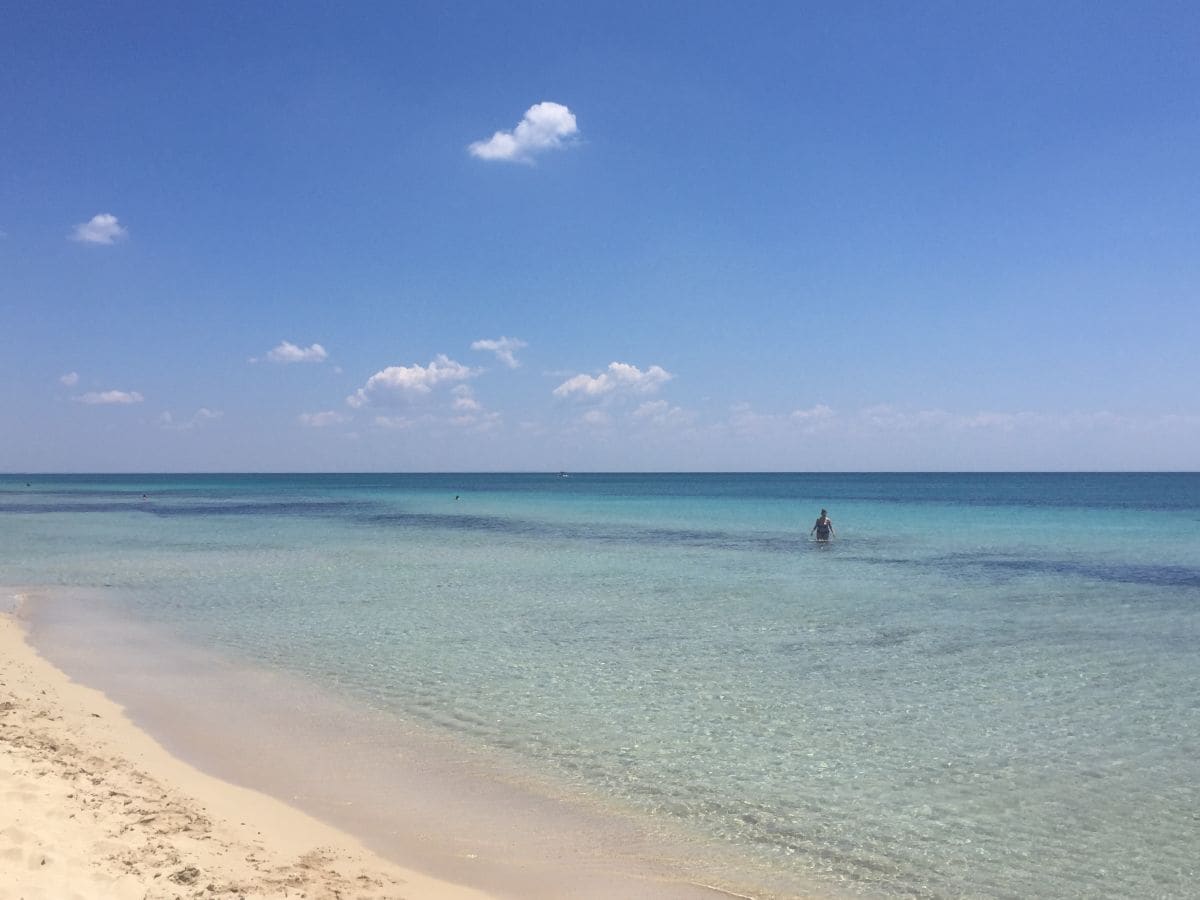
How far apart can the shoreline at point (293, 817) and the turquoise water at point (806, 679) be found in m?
0.89

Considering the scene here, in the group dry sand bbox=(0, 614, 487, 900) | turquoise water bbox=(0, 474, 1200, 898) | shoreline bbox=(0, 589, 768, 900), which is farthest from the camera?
turquoise water bbox=(0, 474, 1200, 898)

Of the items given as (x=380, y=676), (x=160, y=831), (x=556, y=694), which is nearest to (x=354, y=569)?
(x=380, y=676)

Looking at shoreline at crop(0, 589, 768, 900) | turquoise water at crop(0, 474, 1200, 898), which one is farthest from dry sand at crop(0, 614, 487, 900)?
turquoise water at crop(0, 474, 1200, 898)

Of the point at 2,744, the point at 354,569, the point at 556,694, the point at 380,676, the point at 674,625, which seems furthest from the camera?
the point at 354,569

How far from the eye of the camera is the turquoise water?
718cm

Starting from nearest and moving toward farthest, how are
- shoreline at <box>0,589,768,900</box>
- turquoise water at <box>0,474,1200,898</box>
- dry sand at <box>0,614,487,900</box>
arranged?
1. dry sand at <box>0,614,487,900</box>
2. shoreline at <box>0,589,768,900</box>
3. turquoise water at <box>0,474,1200,898</box>

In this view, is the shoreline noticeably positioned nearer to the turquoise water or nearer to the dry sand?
the dry sand

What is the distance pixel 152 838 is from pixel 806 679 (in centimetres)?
899

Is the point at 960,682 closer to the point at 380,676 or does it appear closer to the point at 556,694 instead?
the point at 556,694

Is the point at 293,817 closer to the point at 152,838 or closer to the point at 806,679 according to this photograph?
the point at 152,838

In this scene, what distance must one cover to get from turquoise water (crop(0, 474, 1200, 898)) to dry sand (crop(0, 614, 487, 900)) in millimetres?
2690

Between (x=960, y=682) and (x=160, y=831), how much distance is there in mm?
10731

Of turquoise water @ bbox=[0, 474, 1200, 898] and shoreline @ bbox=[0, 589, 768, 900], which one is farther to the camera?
turquoise water @ bbox=[0, 474, 1200, 898]

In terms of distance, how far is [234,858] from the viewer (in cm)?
625
